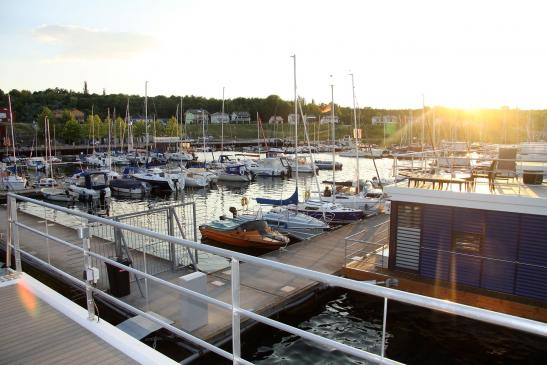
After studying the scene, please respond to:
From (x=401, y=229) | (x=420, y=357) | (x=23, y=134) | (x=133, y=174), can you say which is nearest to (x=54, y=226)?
(x=401, y=229)

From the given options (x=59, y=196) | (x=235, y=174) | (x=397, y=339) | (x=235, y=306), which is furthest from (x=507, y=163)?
(x=235, y=174)

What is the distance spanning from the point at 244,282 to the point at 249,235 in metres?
6.62

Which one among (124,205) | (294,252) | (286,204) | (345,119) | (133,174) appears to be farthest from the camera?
(345,119)

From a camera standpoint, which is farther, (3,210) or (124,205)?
(124,205)

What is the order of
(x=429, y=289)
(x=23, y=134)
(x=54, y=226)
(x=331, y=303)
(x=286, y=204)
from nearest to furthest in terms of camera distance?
(x=429, y=289) < (x=331, y=303) < (x=54, y=226) < (x=286, y=204) < (x=23, y=134)

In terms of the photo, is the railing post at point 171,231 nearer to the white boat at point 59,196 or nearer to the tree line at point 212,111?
the white boat at point 59,196

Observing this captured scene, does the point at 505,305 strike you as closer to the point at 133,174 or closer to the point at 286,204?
the point at 286,204

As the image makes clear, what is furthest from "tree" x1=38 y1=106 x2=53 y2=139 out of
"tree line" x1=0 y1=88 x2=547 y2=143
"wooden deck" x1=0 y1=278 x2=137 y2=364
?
"wooden deck" x1=0 y1=278 x2=137 y2=364

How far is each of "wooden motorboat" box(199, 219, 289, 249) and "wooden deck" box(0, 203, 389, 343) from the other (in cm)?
178

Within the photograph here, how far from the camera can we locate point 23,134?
111 meters

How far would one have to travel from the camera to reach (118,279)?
429 inches

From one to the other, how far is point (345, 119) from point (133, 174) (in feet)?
482

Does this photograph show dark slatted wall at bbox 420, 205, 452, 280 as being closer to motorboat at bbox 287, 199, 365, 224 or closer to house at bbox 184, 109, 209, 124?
motorboat at bbox 287, 199, 365, 224

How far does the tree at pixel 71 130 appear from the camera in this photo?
103000mm
